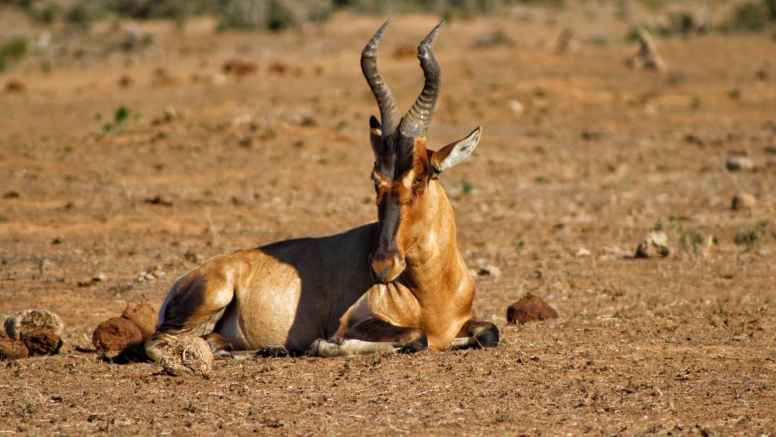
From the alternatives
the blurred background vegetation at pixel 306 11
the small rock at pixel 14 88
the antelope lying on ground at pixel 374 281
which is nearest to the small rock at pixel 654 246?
the antelope lying on ground at pixel 374 281

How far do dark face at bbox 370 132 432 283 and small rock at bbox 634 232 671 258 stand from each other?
5.59m

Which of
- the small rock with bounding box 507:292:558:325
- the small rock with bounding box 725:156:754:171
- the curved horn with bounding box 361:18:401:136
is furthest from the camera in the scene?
the small rock with bounding box 725:156:754:171

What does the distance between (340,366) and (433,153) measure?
1773mm

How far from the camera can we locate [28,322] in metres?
9.52

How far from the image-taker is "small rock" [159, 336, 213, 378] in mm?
7930

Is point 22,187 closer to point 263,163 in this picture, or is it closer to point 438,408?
point 263,163

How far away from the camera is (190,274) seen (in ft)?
31.2

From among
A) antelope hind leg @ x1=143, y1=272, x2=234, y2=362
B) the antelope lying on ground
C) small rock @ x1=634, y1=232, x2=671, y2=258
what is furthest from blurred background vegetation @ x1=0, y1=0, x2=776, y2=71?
the antelope lying on ground

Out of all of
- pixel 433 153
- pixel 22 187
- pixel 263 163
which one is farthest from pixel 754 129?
pixel 433 153

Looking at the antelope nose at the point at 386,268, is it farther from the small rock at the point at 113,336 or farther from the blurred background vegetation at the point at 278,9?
the blurred background vegetation at the point at 278,9

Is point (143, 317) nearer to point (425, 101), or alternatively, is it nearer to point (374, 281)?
point (374, 281)

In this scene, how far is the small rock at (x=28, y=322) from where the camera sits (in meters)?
9.48

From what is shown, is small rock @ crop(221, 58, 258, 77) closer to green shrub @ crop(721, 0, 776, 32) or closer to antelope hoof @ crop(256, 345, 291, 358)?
green shrub @ crop(721, 0, 776, 32)

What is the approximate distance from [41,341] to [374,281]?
2976 mm
